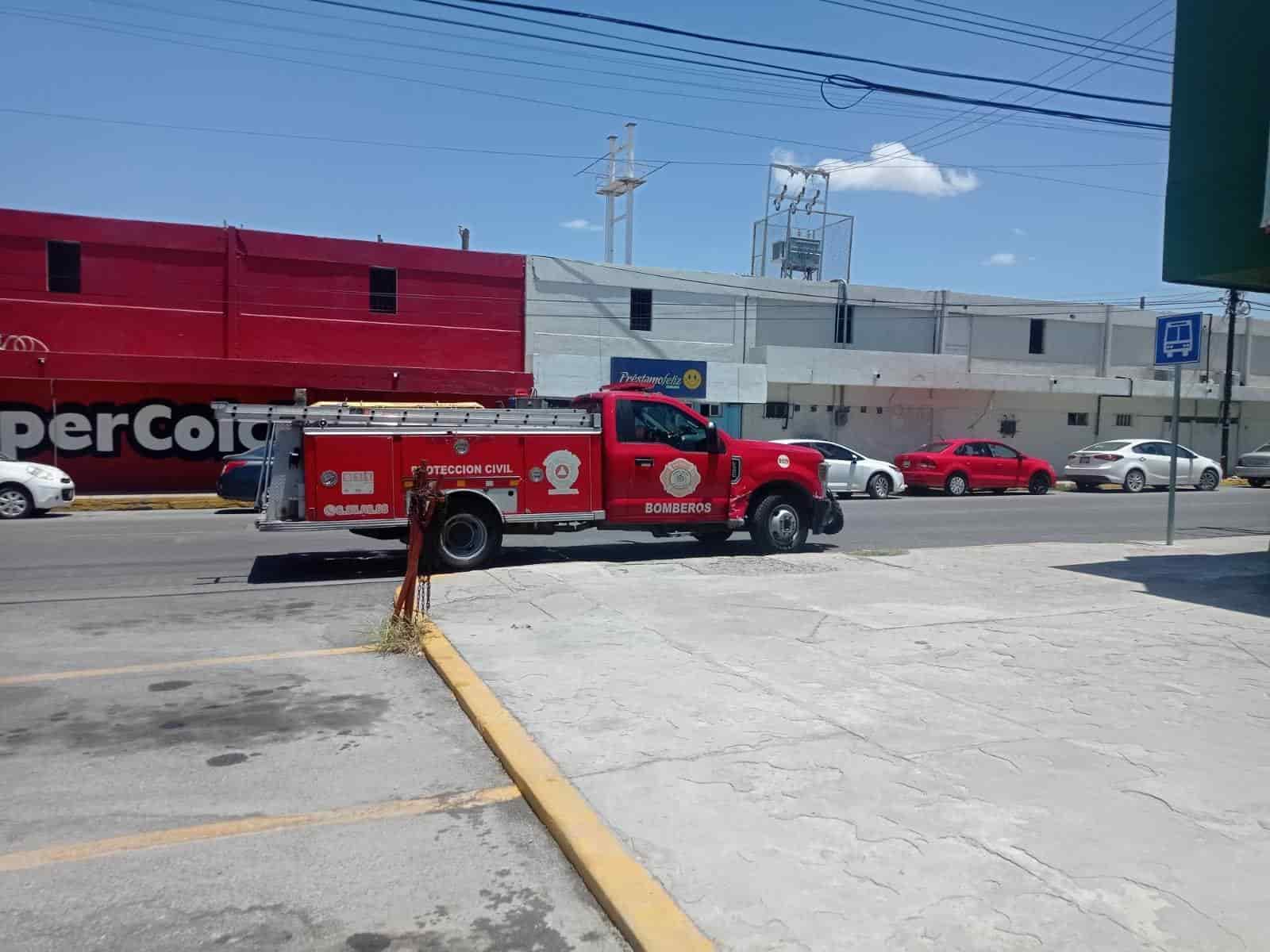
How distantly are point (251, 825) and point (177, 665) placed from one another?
323 cm

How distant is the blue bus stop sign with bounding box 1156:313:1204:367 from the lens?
13094 millimetres

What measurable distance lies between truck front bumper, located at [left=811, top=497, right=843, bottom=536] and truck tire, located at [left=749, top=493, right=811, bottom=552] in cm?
15

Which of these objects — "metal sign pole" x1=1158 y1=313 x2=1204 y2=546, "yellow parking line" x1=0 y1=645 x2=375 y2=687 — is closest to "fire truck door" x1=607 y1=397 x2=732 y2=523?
"yellow parking line" x1=0 y1=645 x2=375 y2=687

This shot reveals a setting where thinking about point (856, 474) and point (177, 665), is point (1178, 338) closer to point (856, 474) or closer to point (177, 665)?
point (856, 474)

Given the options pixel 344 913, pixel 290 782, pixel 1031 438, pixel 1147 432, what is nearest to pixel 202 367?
pixel 290 782

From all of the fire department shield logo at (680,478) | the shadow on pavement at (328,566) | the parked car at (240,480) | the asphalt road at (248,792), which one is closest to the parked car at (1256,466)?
the fire department shield logo at (680,478)

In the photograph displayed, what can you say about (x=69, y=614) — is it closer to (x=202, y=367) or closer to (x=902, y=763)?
(x=902, y=763)

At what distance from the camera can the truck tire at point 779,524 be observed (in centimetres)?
1241

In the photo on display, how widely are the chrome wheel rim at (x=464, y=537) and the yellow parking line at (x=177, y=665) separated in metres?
3.42

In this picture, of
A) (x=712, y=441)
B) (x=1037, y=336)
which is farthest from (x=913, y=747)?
(x=1037, y=336)

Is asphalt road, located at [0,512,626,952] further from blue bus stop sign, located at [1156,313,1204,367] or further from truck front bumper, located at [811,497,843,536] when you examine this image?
blue bus stop sign, located at [1156,313,1204,367]

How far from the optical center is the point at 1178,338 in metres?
13.5

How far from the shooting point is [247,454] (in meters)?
19.8

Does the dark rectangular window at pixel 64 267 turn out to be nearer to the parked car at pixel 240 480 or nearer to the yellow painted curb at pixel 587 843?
the parked car at pixel 240 480
